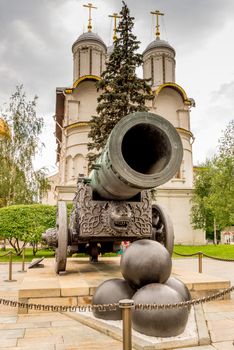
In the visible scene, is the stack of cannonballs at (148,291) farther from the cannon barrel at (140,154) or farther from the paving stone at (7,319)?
the paving stone at (7,319)

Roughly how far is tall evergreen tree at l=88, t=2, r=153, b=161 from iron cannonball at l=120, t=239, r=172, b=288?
1329 centimetres

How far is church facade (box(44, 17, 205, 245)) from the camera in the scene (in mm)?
26344

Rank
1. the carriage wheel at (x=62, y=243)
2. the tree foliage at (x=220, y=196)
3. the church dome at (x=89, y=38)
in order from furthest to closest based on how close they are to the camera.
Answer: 1. the church dome at (x=89, y=38)
2. the tree foliage at (x=220, y=196)
3. the carriage wheel at (x=62, y=243)

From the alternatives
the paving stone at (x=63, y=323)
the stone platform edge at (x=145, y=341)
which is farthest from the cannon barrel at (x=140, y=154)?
the paving stone at (x=63, y=323)

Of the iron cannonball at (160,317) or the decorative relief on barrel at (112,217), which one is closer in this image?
the iron cannonball at (160,317)

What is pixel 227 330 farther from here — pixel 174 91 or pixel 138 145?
pixel 174 91

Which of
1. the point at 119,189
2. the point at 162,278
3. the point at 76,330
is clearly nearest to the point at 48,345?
the point at 76,330

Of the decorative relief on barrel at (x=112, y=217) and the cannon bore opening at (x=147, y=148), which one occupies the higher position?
Result: the cannon bore opening at (x=147, y=148)

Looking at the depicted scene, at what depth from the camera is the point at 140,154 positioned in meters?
5.30

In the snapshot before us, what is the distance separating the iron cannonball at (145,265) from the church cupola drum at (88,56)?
27858 millimetres

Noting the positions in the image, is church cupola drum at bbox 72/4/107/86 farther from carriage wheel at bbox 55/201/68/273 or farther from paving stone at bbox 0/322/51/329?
paving stone at bbox 0/322/51/329

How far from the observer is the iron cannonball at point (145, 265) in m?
4.16

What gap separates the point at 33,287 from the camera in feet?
16.6

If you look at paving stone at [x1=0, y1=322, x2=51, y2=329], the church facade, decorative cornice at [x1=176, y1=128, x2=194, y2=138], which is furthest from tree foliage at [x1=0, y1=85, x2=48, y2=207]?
paving stone at [x1=0, y1=322, x2=51, y2=329]
